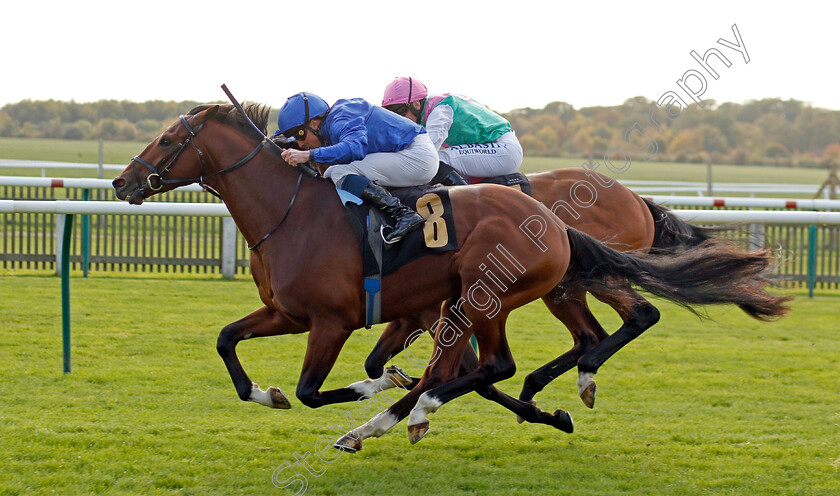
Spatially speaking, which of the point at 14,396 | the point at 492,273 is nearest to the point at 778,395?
the point at 492,273

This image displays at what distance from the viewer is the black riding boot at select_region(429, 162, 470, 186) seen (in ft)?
14.5

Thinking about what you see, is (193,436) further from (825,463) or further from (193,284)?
(193,284)

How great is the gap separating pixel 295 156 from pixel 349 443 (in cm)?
128

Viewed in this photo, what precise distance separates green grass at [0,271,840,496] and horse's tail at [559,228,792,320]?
68cm

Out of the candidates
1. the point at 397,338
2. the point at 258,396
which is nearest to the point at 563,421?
the point at 397,338

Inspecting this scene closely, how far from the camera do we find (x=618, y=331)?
15.2 ft

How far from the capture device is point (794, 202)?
910 centimetres

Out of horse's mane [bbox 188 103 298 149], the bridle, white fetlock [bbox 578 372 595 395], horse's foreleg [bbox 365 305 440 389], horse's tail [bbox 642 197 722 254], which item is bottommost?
white fetlock [bbox 578 372 595 395]

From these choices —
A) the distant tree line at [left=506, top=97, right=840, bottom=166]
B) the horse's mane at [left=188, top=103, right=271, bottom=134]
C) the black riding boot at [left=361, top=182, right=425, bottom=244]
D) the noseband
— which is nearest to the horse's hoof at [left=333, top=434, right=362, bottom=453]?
the black riding boot at [left=361, top=182, right=425, bottom=244]

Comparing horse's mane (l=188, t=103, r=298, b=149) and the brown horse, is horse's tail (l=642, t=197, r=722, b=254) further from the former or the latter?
horse's mane (l=188, t=103, r=298, b=149)

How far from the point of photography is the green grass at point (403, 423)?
344 centimetres

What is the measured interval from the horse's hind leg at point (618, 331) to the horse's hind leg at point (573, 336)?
8cm

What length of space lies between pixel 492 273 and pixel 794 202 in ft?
21.4

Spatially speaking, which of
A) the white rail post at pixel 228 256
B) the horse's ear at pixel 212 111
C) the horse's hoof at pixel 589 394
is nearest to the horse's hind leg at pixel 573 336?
the horse's hoof at pixel 589 394
